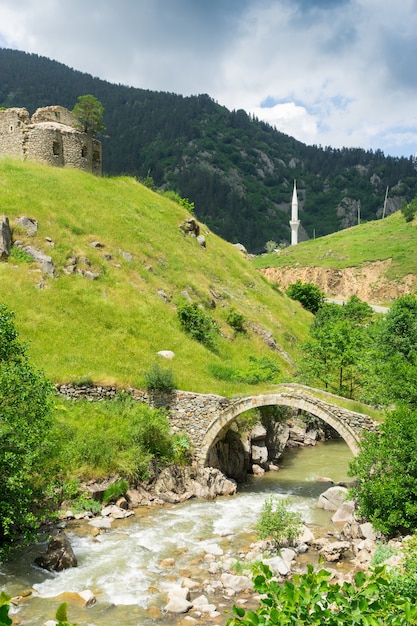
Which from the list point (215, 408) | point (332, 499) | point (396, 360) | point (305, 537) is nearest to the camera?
point (305, 537)

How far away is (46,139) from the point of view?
50.4 m

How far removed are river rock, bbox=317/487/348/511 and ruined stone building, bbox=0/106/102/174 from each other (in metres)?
41.3

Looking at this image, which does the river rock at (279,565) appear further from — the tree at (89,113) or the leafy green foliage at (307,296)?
the leafy green foliage at (307,296)

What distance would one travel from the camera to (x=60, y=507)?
21.6 metres

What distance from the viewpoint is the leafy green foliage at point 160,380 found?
94.8 feet

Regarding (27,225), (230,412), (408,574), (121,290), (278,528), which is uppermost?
(27,225)

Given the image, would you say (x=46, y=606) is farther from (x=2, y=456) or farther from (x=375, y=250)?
(x=375, y=250)

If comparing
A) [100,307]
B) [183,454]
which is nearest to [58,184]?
[100,307]

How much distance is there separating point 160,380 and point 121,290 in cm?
1331

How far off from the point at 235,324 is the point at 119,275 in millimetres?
11144

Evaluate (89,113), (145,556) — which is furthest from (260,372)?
(89,113)

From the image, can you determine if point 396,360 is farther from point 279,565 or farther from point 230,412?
point 279,565

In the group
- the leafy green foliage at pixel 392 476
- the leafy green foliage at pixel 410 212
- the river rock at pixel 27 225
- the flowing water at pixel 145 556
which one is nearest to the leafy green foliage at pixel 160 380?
the flowing water at pixel 145 556

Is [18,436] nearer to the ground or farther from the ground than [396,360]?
nearer to the ground
